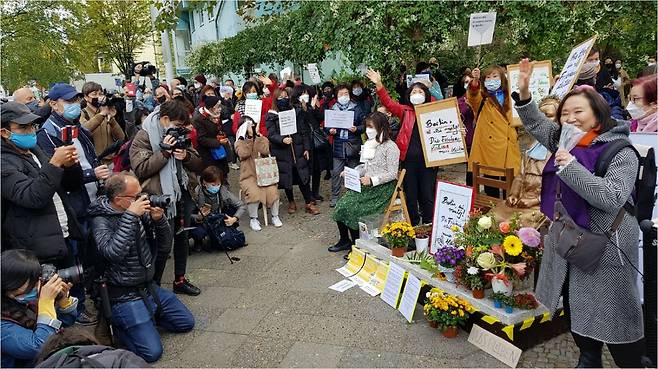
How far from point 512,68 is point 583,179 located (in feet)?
11.5

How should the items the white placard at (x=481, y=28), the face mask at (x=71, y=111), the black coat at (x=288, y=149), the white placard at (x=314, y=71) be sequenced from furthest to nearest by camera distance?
the white placard at (x=314, y=71)
the black coat at (x=288, y=149)
the white placard at (x=481, y=28)
the face mask at (x=71, y=111)

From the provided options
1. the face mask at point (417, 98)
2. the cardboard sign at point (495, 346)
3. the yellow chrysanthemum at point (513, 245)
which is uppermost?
the face mask at point (417, 98)

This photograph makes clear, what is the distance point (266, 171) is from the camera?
263 inches

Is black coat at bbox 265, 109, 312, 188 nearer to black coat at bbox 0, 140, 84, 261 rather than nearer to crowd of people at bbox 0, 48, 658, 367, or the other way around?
crowd of people at bbox 0, 48, 658, 367

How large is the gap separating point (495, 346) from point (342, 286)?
1.73m

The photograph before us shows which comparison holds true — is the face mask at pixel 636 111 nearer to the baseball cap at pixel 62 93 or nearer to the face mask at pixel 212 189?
the face mask at pixel 212 189

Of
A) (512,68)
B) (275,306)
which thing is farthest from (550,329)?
(512,68)

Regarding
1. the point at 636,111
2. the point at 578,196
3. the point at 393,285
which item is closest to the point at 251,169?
the point at 393,285

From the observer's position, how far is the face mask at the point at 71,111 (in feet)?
15.0

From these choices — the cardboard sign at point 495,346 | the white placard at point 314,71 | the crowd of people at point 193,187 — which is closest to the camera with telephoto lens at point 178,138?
the crowd of people at point 193,187

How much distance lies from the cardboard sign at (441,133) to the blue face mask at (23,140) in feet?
12.5

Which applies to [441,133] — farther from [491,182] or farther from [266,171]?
[266,171]

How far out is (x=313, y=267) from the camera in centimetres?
534

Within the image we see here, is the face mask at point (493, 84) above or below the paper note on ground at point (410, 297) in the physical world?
above
